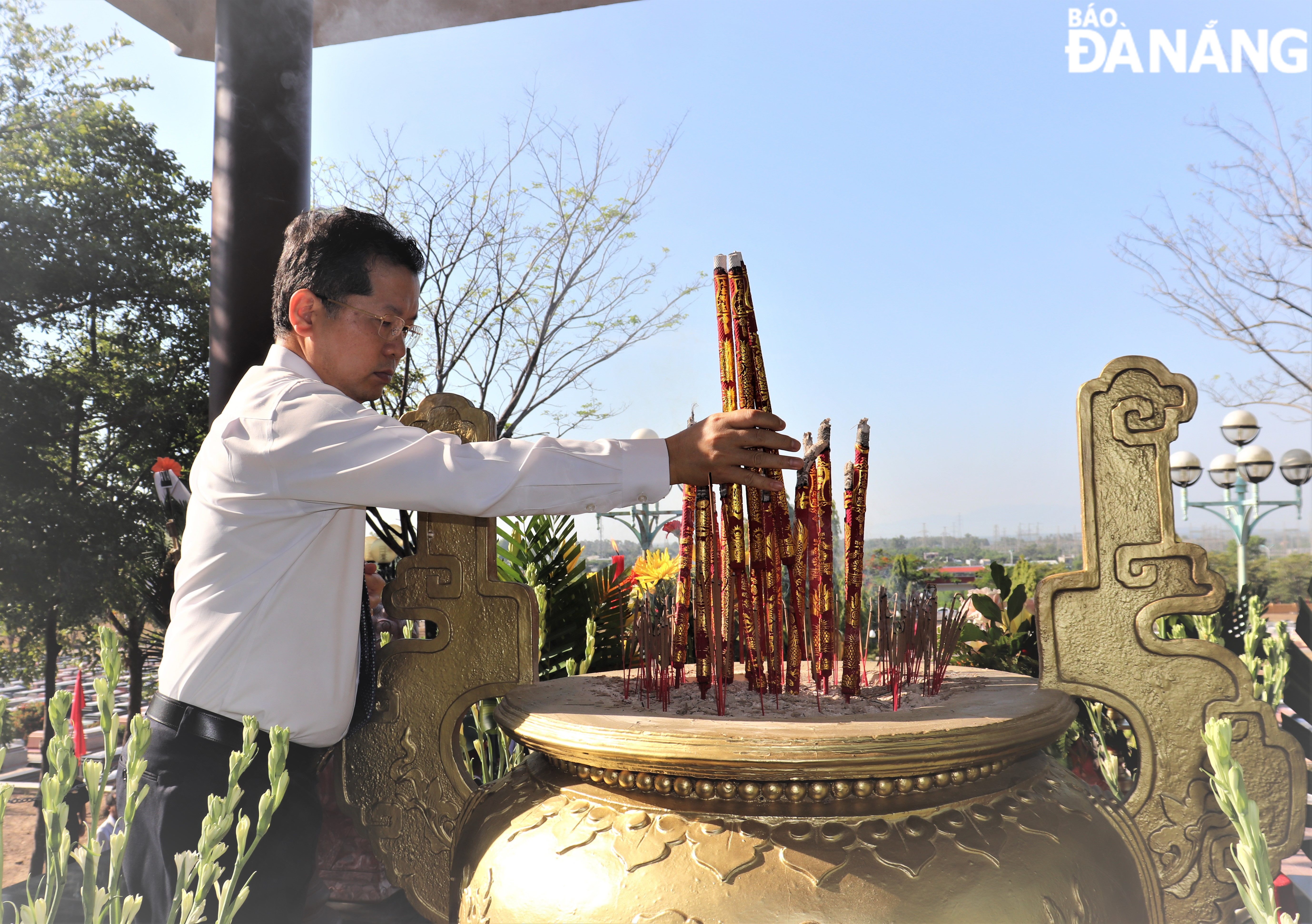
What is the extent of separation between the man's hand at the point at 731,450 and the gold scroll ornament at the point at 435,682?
1.94 ft

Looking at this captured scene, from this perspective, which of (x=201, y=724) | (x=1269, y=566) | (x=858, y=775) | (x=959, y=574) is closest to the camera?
(x=858, y=775)

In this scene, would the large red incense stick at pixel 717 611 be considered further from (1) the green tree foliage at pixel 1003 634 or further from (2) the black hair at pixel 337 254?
(1) the green tree foliage at pixel 1003 634

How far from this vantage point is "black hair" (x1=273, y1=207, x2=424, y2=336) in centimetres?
150

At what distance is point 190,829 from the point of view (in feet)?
4.35

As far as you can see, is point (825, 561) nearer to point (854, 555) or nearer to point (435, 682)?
point (854, 555)

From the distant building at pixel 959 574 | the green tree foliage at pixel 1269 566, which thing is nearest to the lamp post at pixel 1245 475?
the green tree foliage at pixel 1269 566

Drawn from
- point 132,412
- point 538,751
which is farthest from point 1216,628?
point 132,412

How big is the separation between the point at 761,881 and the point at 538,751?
0.47m

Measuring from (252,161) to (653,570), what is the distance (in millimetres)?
2411

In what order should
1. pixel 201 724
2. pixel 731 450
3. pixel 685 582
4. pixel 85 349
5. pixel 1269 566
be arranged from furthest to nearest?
pixel 1269 566
pixel 85 349
pixel 685 582
pixel 201 724
pixel 731 450

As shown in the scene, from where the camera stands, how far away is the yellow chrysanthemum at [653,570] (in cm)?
264

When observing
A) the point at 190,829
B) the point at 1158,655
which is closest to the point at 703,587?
the point at 1158,655

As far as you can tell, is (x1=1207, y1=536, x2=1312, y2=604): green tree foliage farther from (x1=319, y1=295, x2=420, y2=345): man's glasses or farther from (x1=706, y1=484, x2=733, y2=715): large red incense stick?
(x1=319, y1=295, x2=420, y2=345): man's glasses

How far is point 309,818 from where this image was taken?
1.50m
